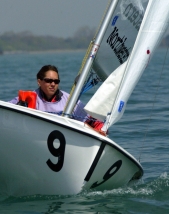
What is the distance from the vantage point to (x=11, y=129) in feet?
18.1

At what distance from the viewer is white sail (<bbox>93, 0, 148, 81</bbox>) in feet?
19.7

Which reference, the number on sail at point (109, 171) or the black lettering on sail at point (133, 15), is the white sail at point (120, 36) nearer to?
the black lettering on sail at point (133, 15)

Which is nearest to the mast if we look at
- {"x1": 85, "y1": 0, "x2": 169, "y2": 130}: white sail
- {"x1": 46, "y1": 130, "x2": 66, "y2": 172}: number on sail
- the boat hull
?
{"x1": 85, "y1": 0, "x2": 169, "y2": 130}: white sail

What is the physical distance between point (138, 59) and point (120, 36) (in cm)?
37

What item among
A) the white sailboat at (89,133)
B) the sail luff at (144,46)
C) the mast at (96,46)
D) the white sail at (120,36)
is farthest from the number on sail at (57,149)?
the white sail at (120,36)

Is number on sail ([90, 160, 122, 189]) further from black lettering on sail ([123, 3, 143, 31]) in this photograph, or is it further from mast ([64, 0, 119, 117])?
black lettering on sail ([123, 3, 143, 31])

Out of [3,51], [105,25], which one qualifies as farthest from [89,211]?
[3,51]

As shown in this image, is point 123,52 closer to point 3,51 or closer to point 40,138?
point 40,138

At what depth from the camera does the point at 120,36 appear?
6035mm

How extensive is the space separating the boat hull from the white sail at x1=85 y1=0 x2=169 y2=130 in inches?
9.9

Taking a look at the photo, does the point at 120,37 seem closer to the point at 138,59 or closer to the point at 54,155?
the point at 138,59

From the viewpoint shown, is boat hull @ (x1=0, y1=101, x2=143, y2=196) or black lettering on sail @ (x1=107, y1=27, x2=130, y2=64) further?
black lettering on sail @ (x1=107, y1=27, x2=130, y2=64)

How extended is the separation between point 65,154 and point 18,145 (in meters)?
0.38

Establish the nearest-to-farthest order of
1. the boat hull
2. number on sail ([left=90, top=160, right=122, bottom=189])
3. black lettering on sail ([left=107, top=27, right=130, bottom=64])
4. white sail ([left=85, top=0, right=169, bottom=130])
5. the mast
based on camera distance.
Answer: the boat hull, number on sail ([left=90, top=160, right=122, bottom=189]), white sail ([left=85, top=0, right=169, bottom=130]), the mast, black lettering on sail ([left=107, top=27, right=130, bottom=64])
